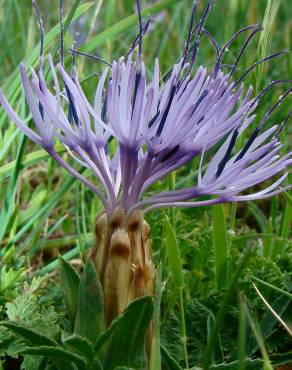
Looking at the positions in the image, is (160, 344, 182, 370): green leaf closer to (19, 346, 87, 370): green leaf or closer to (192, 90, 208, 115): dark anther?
(19, 346, 87, 370): green leaf

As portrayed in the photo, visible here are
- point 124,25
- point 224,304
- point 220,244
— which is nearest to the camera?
point 224,304

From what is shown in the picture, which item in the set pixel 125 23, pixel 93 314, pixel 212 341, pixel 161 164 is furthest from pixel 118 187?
pixel 125 23

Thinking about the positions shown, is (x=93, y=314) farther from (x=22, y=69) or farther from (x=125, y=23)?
(x=125, y=23)

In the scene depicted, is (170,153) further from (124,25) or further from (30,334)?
(124,25)

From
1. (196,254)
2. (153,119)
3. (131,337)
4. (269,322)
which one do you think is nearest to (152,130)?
(153,119)

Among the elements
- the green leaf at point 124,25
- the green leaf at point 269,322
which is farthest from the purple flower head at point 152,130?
the green leaf at point 124,25

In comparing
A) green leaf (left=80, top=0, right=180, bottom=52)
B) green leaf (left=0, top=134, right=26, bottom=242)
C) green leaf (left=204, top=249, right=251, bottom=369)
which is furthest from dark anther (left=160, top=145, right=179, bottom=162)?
green leaf (left=80, top=0, right=180, bottom=52)

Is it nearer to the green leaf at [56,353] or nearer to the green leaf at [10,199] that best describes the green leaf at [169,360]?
the green leaf at [56,353]
